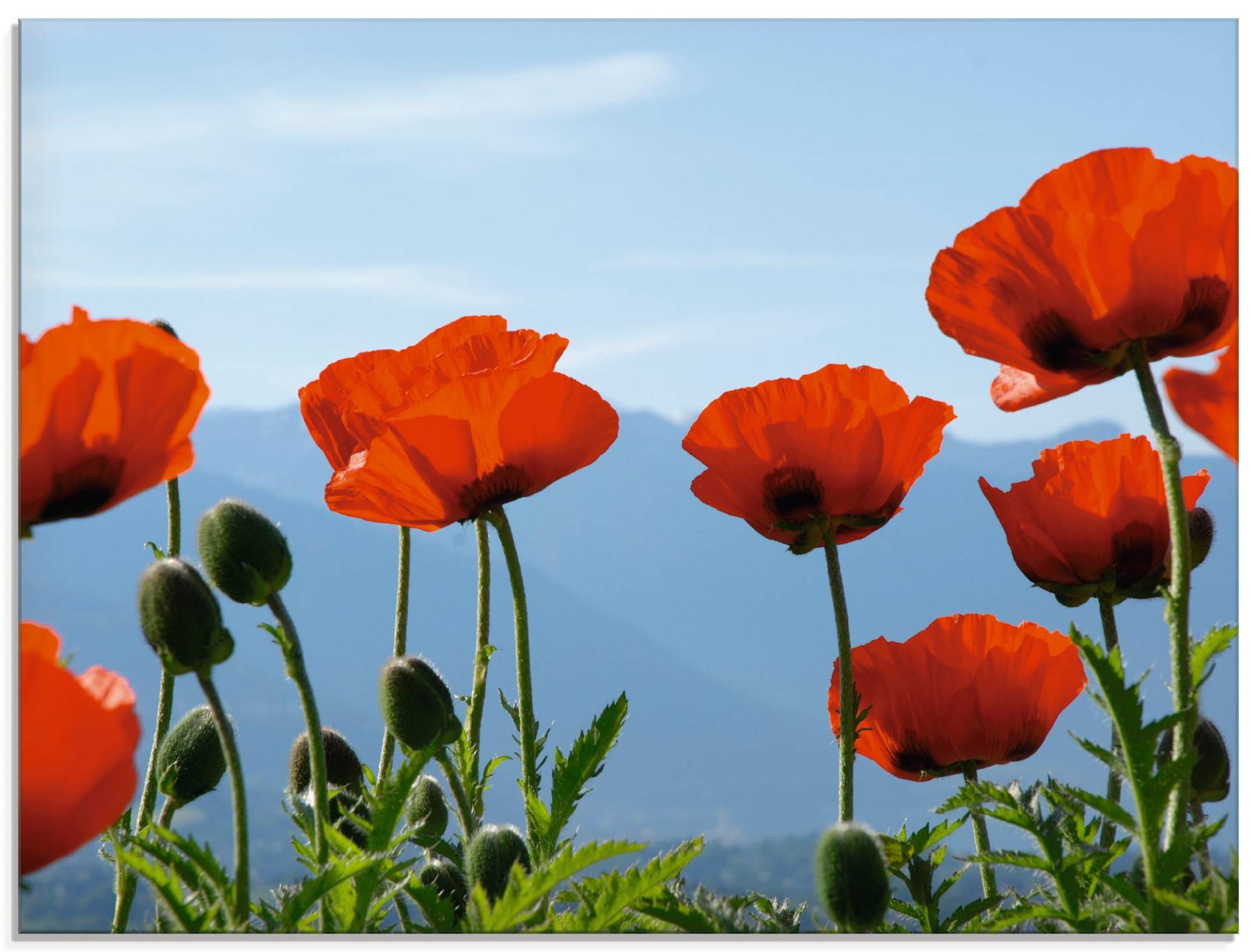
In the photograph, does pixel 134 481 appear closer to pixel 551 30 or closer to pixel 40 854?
pixel 40 854

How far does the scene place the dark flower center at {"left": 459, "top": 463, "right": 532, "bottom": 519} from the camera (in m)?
1.06

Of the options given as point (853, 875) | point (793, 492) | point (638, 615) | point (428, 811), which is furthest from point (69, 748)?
A: point (638, 615)

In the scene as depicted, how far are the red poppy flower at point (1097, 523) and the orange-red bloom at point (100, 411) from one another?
618mm

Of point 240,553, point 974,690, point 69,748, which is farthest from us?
point 974,690

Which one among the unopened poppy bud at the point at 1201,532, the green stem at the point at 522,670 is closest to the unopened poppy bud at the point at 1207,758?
the unopened poppy bud at the point at 1201,532

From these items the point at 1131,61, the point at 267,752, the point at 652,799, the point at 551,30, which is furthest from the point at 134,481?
the point at 652,799

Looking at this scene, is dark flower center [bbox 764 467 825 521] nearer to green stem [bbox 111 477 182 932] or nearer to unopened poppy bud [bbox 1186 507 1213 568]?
unopened poppy bud [bbox 1186 507 1213 568]

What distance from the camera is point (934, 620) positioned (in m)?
1.10

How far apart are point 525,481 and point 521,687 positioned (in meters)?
0.16

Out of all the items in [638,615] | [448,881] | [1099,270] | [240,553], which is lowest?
[638,615]

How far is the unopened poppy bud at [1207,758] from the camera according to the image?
0.99 metres

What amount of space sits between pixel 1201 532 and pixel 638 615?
37.5 metres

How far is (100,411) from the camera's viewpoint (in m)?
0.86

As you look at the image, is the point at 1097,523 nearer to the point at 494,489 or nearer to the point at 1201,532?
the point at 1201,532
